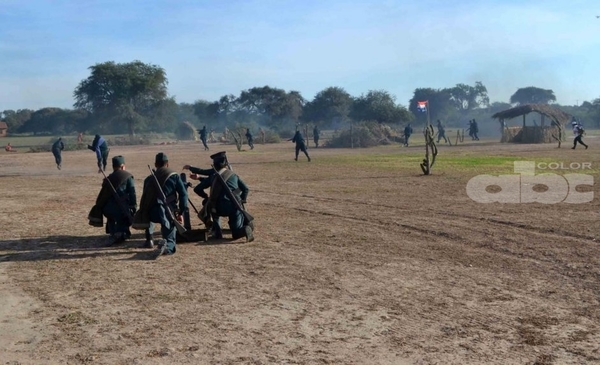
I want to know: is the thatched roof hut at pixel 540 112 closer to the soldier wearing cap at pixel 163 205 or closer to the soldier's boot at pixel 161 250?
the soldier wearing cap at pixel 163 205

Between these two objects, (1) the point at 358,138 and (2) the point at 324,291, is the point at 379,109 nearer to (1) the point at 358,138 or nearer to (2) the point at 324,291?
(1) the point at 358,138

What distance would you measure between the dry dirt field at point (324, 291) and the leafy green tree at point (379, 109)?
49.7 m

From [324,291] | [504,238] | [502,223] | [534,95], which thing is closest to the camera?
[324,291]

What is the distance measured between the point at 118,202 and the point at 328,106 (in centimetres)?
7616

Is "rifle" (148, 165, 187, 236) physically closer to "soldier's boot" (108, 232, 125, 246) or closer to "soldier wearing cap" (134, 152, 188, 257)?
"soldier wearing cap" (134, 152, 188, 257)

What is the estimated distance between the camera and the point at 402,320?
5914mm

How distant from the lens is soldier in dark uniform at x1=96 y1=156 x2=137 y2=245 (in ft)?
31.7

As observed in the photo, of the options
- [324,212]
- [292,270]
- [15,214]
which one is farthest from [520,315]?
[15,214]

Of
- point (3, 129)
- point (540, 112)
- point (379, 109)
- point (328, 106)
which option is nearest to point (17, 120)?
point (3, 129)

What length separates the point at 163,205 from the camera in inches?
358

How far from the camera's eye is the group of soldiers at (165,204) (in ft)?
29.8

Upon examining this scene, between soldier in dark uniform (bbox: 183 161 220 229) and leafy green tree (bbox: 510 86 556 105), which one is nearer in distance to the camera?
soldier in dark uniform (bbox: 183 161 220 229)

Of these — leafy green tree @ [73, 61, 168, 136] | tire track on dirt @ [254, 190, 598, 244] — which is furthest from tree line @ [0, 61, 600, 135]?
tire track on dirt @ [254, 190, 598, 244]

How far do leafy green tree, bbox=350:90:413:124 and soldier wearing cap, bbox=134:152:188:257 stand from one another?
176 ft
